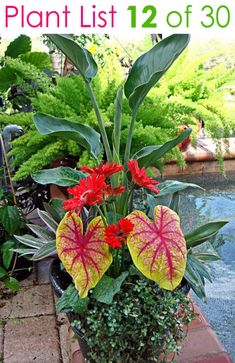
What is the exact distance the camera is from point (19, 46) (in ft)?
7.18

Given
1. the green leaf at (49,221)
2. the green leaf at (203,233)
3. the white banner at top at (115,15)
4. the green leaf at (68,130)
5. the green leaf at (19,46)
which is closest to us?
the green leaf at (68,130)

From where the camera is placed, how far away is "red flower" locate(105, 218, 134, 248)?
0.96 meters

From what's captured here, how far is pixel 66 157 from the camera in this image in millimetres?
1883

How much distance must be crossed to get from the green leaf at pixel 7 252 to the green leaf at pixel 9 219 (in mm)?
42

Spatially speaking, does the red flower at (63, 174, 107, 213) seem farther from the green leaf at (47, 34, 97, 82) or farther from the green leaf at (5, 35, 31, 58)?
the green leaf at (5, 35, 31, 58)

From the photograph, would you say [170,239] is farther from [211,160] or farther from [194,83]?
[211,160]

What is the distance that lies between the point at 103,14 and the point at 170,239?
163cm

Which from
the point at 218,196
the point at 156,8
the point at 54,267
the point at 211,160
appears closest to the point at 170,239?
the point at 54,267

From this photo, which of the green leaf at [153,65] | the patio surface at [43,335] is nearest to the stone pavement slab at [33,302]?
the patio surface at [43,335]

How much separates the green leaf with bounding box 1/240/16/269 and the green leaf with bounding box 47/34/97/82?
0.91m

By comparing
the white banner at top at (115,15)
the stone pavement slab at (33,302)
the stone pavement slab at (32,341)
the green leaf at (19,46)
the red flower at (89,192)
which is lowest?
the stone pavement slab at (32,341)

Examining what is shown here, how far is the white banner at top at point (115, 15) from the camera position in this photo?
2.02m

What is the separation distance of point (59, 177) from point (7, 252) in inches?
28.7

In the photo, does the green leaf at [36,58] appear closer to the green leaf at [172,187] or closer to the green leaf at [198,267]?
the green leaf at [172,187]
